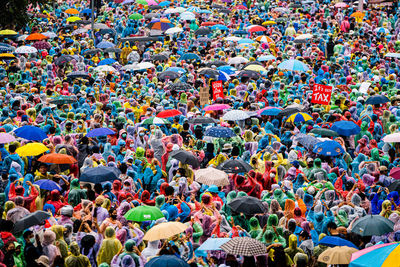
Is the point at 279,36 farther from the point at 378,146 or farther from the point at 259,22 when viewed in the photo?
the point at 378,146

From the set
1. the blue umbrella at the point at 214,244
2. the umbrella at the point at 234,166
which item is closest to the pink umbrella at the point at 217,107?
the umbrella at the point at 234,166

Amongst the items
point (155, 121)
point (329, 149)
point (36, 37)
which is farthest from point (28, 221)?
point (36, 37)

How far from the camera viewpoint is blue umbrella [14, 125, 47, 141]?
1437 centimetres

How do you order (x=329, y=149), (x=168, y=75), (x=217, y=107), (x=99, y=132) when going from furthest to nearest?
(x=168, y=75) < (x=217, y=107) < (x=99, y=132) < (x=329, y=149)

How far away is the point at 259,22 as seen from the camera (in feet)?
105

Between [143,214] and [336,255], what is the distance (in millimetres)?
2749

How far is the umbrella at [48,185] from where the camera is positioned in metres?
11.6

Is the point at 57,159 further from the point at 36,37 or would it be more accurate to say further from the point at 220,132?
the point at 36,37

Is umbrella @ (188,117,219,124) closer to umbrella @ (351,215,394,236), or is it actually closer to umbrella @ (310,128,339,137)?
umbrella @ (310,128,339,137)

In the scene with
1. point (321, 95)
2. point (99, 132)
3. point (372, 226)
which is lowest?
point (321, 95)

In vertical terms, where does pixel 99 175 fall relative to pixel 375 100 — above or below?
above

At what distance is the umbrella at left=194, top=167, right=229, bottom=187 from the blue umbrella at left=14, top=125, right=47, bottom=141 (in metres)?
3.72

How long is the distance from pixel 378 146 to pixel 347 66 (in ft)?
29.0

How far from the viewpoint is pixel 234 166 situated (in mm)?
12641
